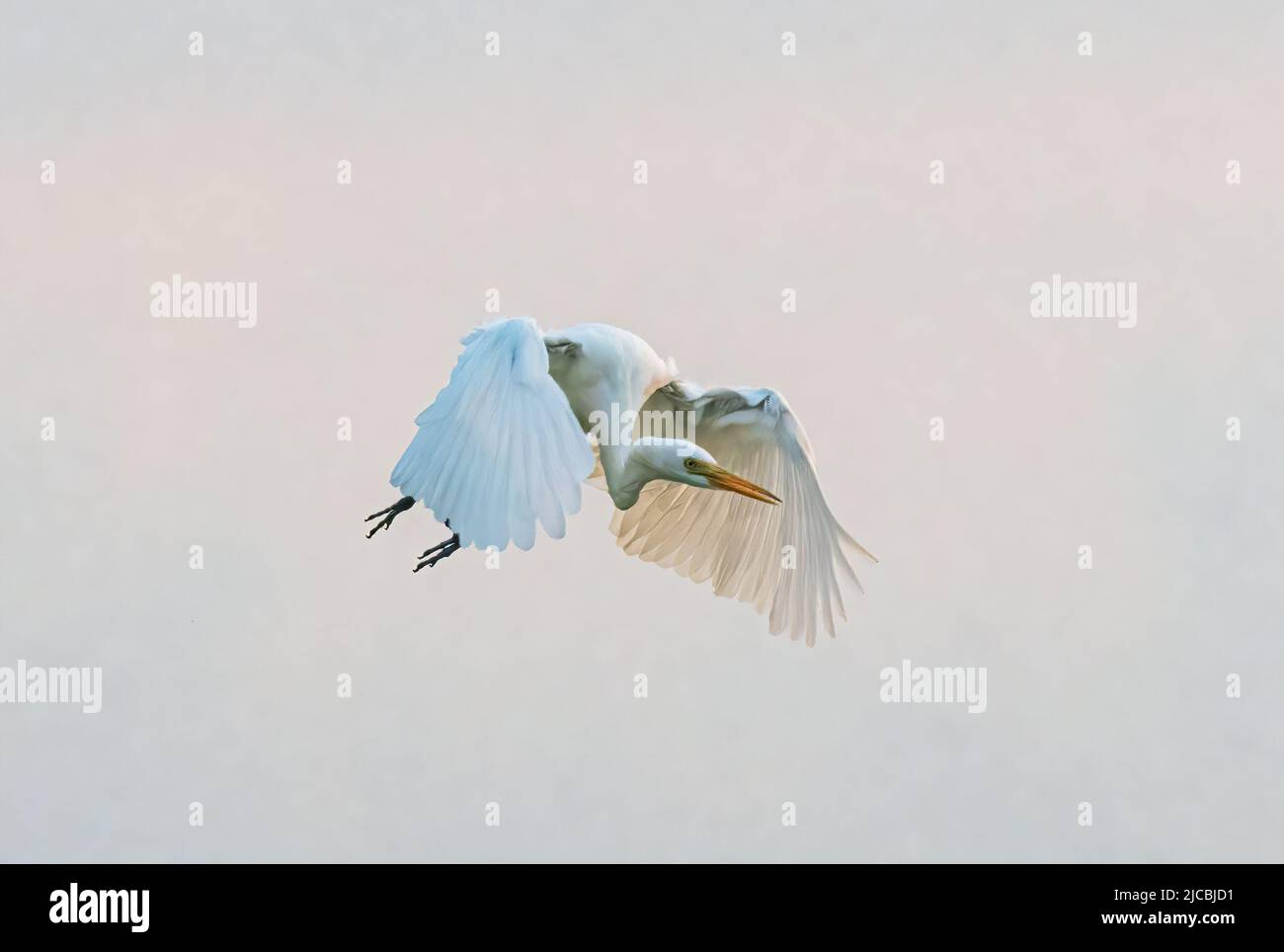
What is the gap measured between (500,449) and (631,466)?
1330 mm

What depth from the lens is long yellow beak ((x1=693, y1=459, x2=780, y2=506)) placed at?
10000 mm

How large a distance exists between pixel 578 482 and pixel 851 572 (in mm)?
2715

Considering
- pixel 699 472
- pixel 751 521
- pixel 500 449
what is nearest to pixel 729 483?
pixel 699 472

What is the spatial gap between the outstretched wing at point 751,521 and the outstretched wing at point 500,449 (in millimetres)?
1746

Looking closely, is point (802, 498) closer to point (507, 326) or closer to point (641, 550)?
point (641, 550)

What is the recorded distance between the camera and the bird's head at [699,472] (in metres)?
10.0

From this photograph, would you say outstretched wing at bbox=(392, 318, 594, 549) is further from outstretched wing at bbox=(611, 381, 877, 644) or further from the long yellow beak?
outstretched wing at bbox=(611, 381, 877, 644)

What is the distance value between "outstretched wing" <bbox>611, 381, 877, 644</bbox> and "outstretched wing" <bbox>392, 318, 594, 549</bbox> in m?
1.75

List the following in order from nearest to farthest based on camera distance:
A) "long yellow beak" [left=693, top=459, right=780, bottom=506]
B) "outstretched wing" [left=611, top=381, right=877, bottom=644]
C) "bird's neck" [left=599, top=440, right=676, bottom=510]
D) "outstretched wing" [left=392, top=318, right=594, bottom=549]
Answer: "outstretched wing" [left=392, top=318, right=594, bottom=549] → "long yellow beak" [left=693, top=459, right=780, bottom=506] → "bird's neck" [left=599, top=440, right=676, bottom=510] → "outstretched wing" [left=611, top=381, right=877, bottom=644]

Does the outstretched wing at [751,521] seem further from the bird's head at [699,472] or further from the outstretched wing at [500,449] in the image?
the outstretched wing at [500,449]

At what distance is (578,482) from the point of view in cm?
889

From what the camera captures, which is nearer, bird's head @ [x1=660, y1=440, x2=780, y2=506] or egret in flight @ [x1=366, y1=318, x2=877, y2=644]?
egret in flight @ [x1=366, y1=318, x2=877, y2=644]

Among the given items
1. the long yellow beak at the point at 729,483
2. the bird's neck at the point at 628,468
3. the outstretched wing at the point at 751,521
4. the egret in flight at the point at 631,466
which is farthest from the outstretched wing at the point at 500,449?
the outstretched wing at the point at 751,521

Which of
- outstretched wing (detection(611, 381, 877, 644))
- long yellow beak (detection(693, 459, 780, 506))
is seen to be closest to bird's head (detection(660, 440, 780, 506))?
long yellow beak (detection(693, 459, 780, 506))
